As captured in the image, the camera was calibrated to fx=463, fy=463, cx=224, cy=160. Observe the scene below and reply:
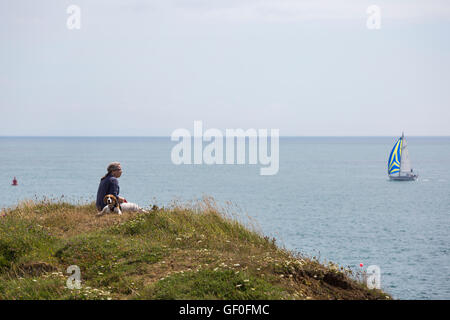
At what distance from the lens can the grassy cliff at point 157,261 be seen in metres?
9.17

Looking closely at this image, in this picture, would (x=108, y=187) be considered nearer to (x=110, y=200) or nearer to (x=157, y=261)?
(x=110, y=200)

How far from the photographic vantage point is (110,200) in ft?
50.6

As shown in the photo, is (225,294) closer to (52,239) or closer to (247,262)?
(247,262)

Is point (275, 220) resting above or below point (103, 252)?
below

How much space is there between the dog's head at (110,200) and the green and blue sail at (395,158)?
90.0 m

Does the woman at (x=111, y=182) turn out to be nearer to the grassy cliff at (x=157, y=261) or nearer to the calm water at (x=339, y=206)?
the grassy cliff at (x=157, y=261)

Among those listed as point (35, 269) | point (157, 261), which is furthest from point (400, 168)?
point (35, 269)

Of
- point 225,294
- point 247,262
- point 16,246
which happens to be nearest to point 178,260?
point 247,262

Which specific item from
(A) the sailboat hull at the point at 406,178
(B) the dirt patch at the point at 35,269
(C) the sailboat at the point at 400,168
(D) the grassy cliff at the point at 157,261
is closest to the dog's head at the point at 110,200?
(D) the grassy cliff at the point at 157,261

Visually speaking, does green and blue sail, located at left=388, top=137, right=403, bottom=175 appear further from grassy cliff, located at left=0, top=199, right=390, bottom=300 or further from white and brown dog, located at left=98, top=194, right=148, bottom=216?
grassy cliff, located at left=0, top=199, right=390, bottom=300

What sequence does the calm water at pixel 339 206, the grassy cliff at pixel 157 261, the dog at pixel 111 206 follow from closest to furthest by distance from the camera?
1. the grassy cliff at pixel 157 261
2. the dog at pixel 111 206
3. the calm water at pixel 339 206

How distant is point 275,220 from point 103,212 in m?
46.9

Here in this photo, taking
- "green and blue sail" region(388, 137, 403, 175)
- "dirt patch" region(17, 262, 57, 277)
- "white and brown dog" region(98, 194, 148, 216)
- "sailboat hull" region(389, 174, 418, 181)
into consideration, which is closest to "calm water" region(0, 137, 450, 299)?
"sailboat hull" region(389, 174, 418, 181)
